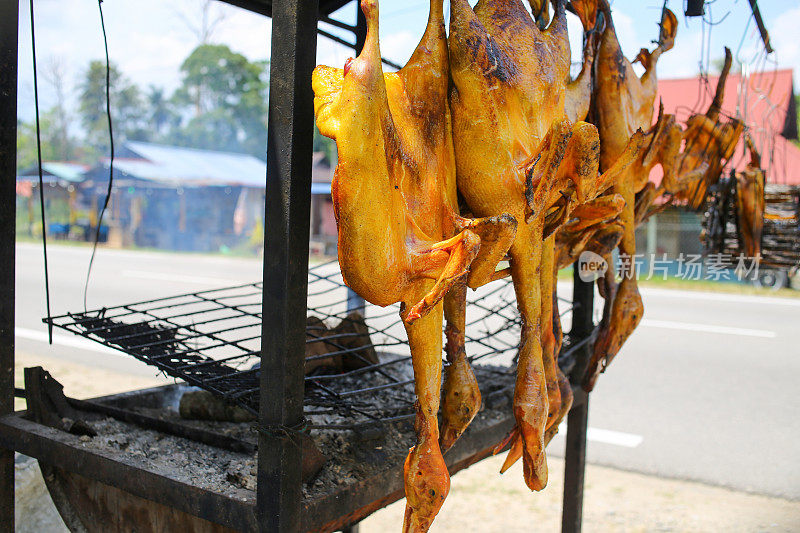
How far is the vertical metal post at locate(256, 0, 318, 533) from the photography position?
120cm

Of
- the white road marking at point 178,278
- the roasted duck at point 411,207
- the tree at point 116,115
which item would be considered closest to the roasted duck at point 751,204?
the roasted duck at point 411,207

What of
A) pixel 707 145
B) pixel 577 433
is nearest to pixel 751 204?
pixel 707 145

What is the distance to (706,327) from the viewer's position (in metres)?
7.86

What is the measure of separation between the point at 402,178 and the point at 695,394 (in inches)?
203

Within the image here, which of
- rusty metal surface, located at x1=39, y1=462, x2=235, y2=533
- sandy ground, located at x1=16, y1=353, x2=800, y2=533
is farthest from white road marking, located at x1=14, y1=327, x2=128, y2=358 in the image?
rusty metal surface, located at x1=39, y1=462, x2=235, y2=533

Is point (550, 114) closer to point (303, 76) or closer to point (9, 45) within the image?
point (303, 76)

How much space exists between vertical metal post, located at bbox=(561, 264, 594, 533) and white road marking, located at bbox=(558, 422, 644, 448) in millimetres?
1870

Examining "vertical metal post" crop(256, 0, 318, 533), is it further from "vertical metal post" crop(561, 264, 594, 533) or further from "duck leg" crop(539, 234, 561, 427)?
"vertical metal post" crop(561, 264, 594, 533)

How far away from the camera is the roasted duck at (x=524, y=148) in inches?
51.0

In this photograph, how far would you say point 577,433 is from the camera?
2.80 metres

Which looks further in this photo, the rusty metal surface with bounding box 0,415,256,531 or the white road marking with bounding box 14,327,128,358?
the white road marking with bounding box 14,327,128,358

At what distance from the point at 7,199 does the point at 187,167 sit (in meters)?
21.6

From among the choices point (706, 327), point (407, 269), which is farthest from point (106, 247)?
point (407, 269)

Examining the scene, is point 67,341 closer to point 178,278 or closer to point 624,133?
point 178,278
